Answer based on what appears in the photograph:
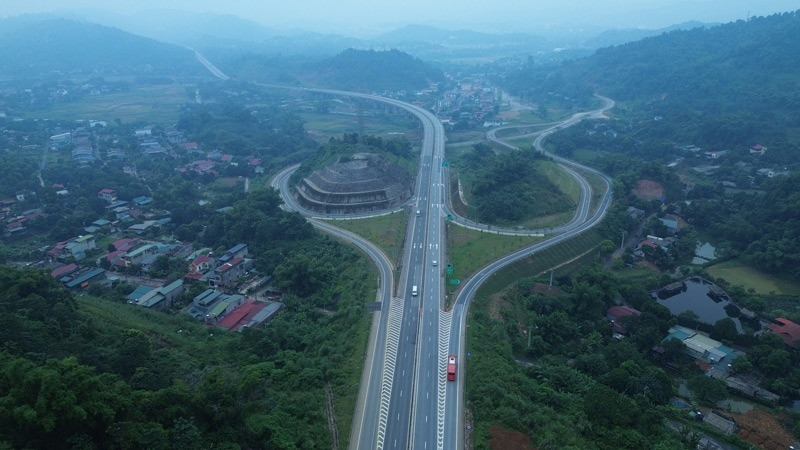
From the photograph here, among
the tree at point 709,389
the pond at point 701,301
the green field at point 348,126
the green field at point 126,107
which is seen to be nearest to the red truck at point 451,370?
the tree at point 709,389

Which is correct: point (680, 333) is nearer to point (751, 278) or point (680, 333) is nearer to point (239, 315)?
point (751, 278)

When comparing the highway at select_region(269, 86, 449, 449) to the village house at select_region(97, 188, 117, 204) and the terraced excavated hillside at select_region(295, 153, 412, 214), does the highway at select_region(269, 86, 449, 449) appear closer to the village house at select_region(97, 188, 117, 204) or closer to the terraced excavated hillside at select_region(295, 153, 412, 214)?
the terraced excavated hillside at select_region(295, 153, 412, 214)

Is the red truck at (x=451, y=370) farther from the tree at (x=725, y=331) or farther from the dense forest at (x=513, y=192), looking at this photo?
the dense forest at (x=513, y=192)

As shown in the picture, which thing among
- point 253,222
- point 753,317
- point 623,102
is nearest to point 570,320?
point 753,317

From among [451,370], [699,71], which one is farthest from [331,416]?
[699,71]

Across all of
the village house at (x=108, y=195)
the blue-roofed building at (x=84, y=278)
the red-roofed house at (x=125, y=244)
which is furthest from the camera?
the village house at (x=108, y=195)

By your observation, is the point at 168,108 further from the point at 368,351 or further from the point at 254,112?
the point at 368,351

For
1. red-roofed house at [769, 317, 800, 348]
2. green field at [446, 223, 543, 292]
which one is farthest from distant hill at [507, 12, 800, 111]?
green field at [446, 223, 543, 292]
